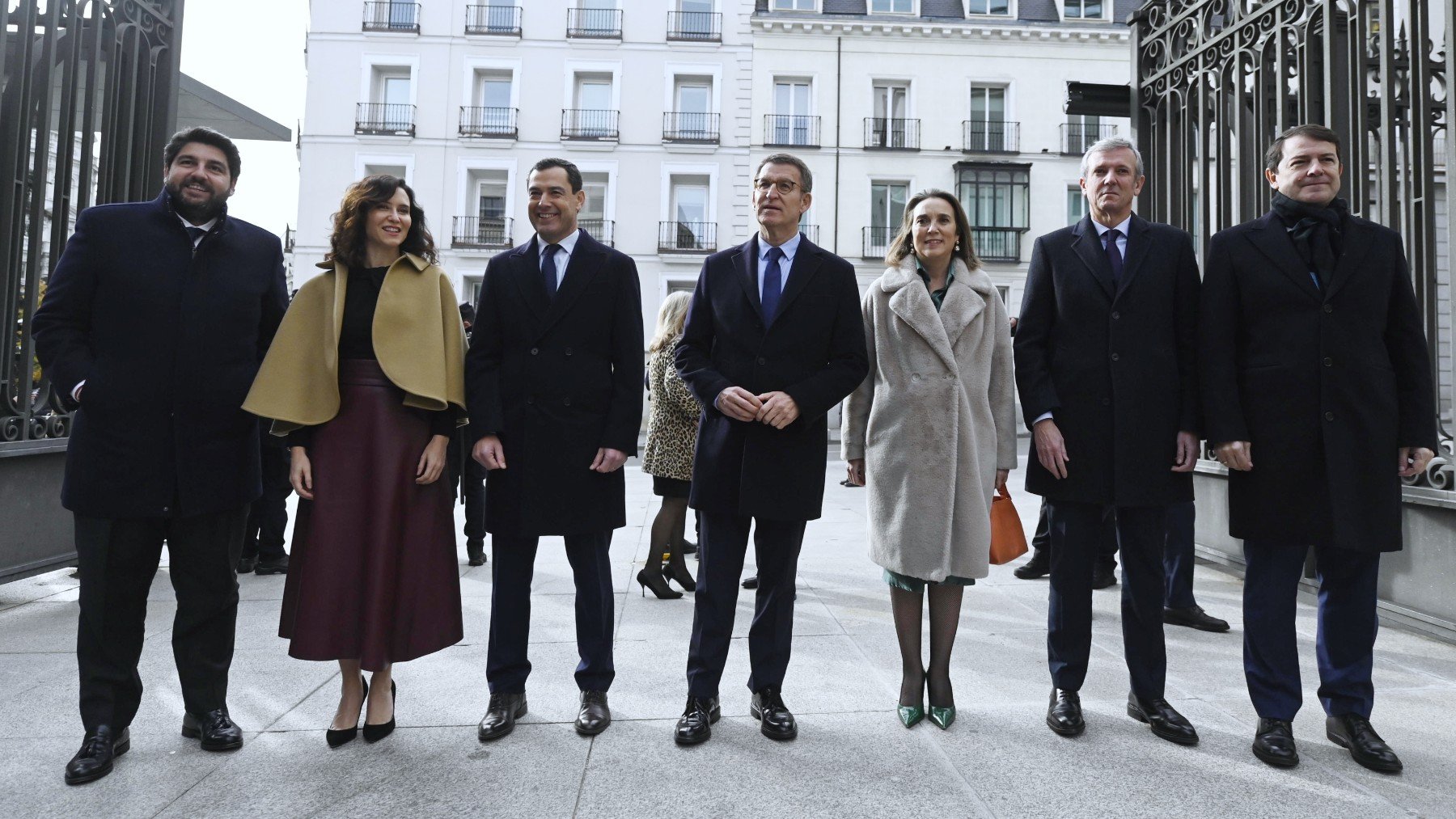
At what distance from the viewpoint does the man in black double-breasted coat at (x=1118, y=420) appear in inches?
123

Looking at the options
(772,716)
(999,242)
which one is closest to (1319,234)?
(772,716)

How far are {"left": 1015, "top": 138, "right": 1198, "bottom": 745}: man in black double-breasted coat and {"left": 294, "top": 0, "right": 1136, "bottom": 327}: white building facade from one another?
74.4ft

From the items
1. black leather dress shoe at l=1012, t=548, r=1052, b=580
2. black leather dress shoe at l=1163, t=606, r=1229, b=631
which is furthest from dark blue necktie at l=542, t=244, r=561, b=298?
black leather dress shoe at l=1012, t=548, r=1052, b=580

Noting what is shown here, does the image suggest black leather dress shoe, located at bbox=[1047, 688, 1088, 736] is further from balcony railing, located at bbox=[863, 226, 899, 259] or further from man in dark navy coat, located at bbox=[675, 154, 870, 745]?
balcony railing, located at bbox=[863, 226, 899, 259]

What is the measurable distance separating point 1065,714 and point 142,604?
339cm

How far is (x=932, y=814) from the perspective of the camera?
8.07 ft

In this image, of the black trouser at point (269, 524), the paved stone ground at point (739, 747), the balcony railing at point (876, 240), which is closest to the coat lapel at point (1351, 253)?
the paved stone ground at point (739, 747)

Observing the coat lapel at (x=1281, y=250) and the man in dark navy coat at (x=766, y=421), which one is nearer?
the coat lapel at (x=1281, y=250)

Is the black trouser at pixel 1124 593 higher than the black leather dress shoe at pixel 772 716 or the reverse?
higher

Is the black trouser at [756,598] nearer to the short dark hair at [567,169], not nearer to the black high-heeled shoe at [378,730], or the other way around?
the black high-heeled shoe at [378,730]

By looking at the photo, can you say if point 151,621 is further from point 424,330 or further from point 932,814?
point 932,814

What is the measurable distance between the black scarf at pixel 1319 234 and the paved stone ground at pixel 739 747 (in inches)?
68.0

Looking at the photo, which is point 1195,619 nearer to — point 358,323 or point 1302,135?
point 1302,135

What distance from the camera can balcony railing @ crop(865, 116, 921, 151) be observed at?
86.3ft
